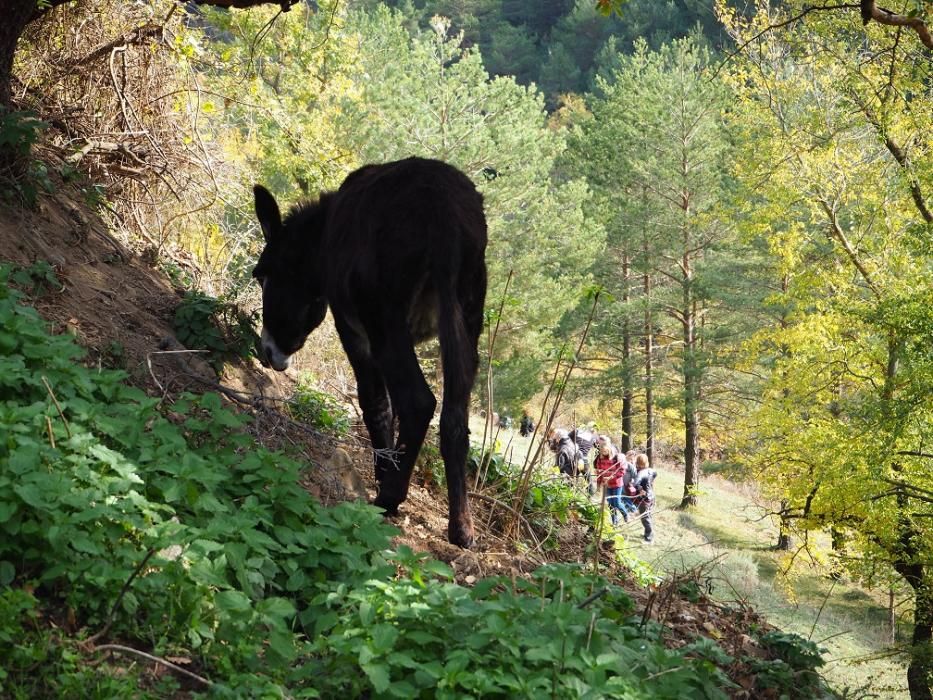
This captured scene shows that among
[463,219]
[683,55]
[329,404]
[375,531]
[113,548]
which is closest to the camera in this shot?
[113,548]

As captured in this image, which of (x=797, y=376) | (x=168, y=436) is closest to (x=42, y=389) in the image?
(x=168, y=436)

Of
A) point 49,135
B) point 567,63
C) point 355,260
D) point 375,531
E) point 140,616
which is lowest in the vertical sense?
point 140,616

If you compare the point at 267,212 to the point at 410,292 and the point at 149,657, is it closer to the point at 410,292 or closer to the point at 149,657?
the point at 410,292

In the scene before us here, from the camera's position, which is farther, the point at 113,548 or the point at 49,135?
the point at 49,135

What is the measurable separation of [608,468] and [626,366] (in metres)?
28.2

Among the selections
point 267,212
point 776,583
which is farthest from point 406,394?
point 776,583

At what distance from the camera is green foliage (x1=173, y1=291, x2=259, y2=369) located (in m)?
6.12

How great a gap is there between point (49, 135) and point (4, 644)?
5.77 meters

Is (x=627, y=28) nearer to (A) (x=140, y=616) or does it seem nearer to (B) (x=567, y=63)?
(B) (x=567, y=63)

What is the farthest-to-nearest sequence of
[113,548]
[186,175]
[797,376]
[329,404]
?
[797,376] < [186,175] < [329,404] < [113,548]

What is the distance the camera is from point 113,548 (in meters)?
2.99

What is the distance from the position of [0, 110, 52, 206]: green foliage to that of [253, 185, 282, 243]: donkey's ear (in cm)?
150

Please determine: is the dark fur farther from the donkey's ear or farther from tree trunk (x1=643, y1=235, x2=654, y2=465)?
tree trunk (x1=643, y1=235, x2=654, y2=465)

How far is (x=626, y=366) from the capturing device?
114ft
